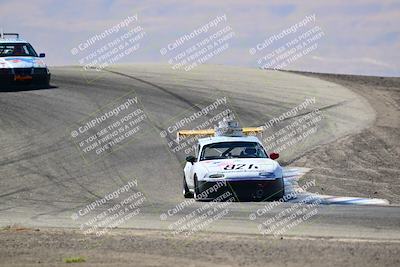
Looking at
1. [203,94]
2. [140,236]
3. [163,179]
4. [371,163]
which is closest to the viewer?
[140,236]

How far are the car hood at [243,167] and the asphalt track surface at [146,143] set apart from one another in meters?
0.97

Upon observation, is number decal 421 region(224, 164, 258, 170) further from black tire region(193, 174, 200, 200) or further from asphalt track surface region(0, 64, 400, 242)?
asphalt track surface region(0, 64, 400, 242)

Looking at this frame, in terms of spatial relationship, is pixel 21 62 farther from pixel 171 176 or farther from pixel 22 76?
pixel 171 176

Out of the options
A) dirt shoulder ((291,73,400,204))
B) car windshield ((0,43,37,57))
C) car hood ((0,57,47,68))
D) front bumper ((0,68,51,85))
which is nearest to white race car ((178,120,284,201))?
dirt shoulder ((291,73,400,204))

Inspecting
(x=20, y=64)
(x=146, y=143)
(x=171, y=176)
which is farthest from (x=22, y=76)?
(x=171, y=176)

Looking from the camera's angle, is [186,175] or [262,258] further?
[186,175]

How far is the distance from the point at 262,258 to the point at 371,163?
46.6ft

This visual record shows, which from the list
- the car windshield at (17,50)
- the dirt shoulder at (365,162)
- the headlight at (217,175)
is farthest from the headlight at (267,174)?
the car windshield at (17,50)

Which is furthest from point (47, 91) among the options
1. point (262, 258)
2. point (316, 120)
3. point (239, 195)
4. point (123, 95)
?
point (262, 258)

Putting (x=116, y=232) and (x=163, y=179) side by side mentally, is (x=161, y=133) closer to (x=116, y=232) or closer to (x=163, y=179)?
(x=163, y=179)

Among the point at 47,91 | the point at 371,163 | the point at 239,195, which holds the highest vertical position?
the point at 47,91

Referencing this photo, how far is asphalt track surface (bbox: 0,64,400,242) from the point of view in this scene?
44.3 feet

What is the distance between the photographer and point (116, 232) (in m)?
12.4

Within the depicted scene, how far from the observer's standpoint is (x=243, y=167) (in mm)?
16781
